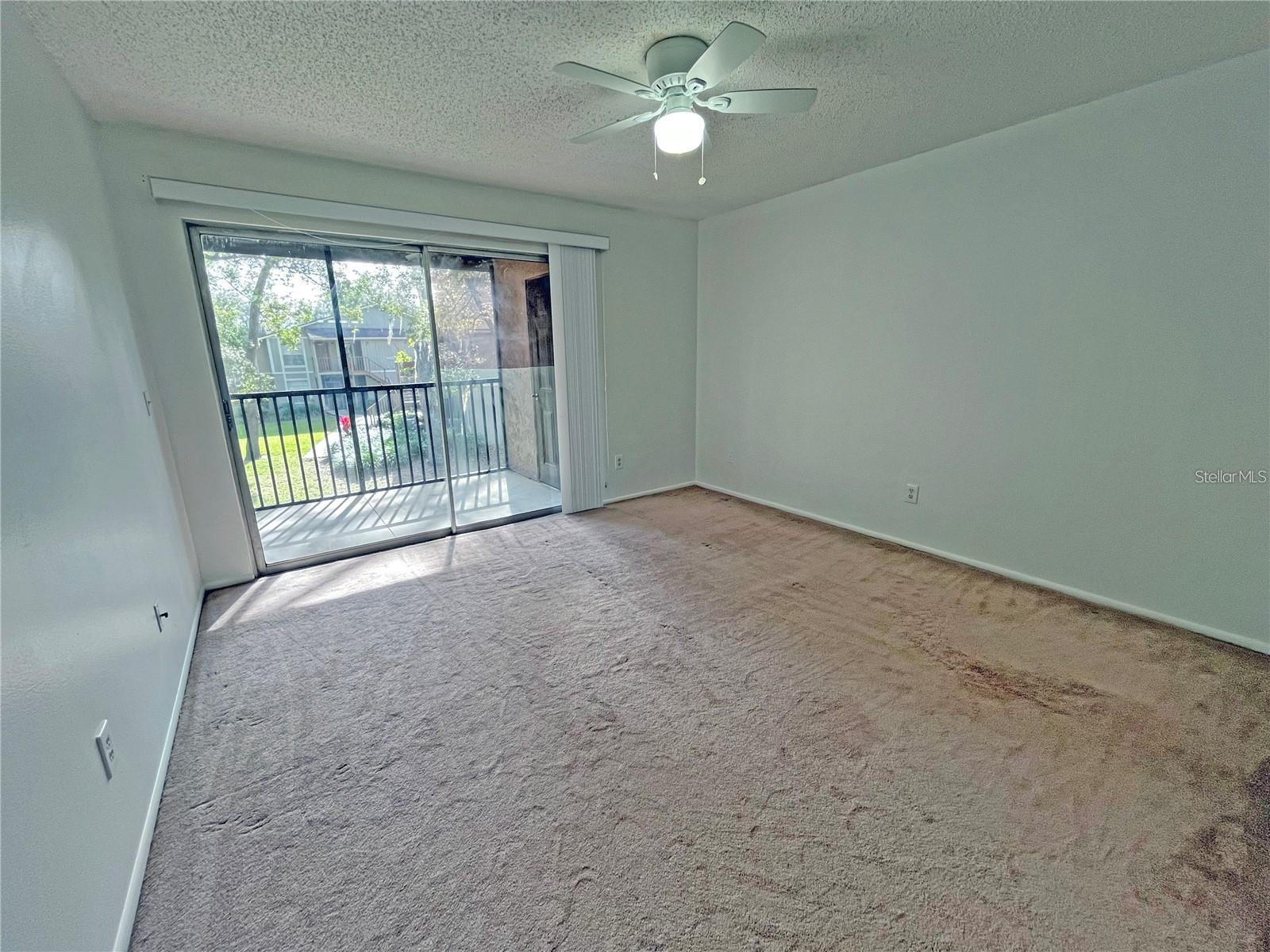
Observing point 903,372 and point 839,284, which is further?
point 839,284

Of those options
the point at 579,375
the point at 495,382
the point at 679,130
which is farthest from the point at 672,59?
the point at 495,382

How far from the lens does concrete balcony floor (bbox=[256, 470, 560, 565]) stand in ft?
11.6

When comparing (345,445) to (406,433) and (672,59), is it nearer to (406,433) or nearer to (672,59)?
(406,433)

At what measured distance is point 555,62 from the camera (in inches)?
73.0

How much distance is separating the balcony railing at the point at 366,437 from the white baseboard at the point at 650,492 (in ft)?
3.69

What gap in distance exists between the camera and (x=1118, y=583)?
247 centimetres

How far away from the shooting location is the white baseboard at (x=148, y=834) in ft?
3.76

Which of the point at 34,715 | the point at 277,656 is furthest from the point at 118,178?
the point at 34,715

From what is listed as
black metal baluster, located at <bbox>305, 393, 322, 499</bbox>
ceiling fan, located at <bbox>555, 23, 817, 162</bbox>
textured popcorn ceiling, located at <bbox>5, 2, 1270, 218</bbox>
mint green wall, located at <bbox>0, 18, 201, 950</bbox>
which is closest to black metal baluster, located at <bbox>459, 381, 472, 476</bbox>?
black metal baluster, located at <bbox>305, 393, 322, 499</bbox>

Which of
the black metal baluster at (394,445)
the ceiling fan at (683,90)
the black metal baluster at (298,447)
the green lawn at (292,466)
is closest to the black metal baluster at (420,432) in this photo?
the black metal baluster at (394,445)

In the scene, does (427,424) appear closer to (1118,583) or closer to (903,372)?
(903,372)

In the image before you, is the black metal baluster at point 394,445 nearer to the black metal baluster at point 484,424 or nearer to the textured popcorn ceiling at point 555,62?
the black metal baluster at point 484,424

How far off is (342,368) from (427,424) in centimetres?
74

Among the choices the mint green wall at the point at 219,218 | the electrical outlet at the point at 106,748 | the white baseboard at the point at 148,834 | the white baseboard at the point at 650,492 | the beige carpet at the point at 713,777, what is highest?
the mint green wall at the point at 219,218
